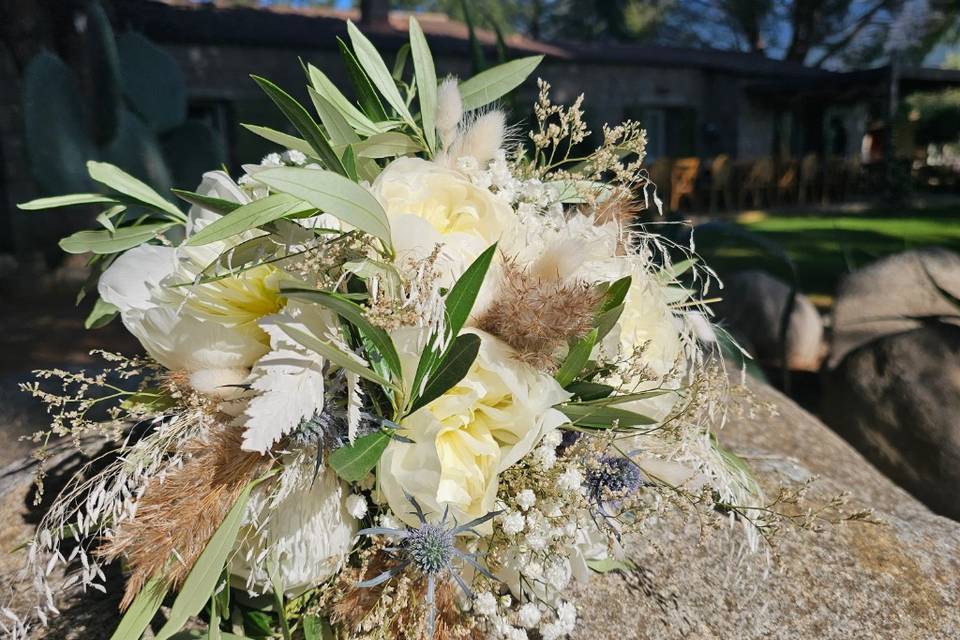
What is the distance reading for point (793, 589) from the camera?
122 centimetres

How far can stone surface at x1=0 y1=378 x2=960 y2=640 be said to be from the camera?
3.74 feet

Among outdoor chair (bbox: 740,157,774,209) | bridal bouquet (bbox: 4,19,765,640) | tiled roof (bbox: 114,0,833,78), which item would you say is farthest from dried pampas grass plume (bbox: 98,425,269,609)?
outdoor chair (bbox: 740,157,774,209)

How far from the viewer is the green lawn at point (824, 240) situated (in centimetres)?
417

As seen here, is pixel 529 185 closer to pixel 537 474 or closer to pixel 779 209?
pixel 537 474

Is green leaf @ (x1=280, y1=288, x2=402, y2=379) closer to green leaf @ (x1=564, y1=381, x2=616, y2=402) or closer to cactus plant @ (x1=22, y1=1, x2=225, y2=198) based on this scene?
green leaf @ (x1=564, y1=381, x2=616, y2=402)

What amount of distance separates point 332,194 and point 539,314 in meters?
0.29

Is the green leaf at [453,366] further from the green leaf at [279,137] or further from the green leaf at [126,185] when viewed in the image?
the green leaf at [126,185]

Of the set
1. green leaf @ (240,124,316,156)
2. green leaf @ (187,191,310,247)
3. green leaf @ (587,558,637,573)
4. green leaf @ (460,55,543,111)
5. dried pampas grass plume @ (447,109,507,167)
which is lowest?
green leaf @ (587,558,637,573)

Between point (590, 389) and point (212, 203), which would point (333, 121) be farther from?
point (590, 389)

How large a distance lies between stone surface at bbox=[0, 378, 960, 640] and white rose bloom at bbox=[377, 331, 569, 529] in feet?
1.09

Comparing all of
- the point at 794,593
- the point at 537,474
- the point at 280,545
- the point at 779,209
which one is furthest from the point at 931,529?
the point at 779,209

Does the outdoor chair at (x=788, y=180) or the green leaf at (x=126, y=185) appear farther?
the outdoor chair at (x=788, y=180)

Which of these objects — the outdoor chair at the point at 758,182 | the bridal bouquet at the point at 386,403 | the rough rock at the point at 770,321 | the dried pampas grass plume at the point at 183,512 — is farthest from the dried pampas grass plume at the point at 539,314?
the outdoor chair at the point at 758,182

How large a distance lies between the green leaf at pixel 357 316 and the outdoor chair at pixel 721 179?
47.9ft
